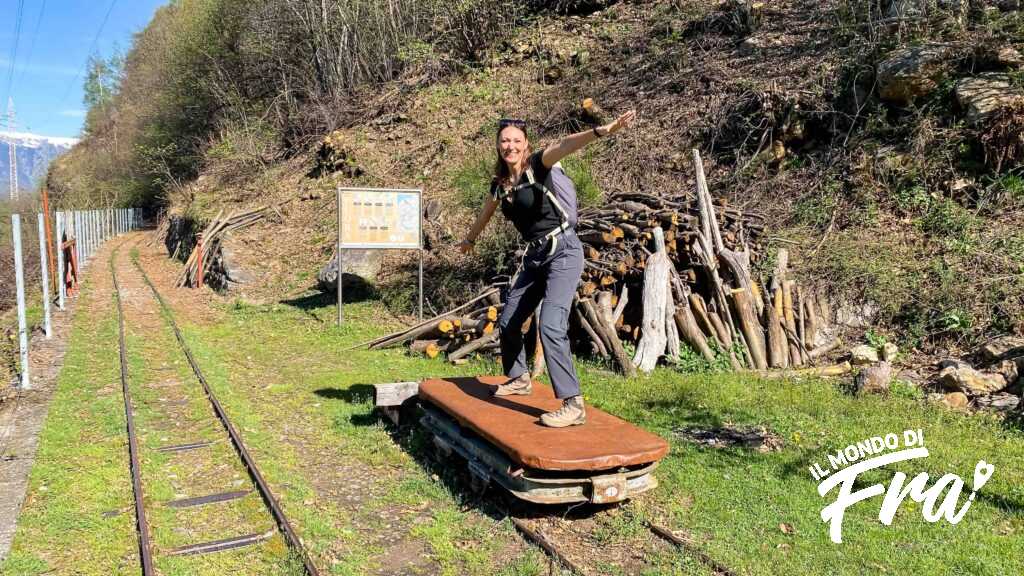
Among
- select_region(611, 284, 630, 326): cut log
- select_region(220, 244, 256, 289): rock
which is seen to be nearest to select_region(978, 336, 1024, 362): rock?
select_region(611, 284, 630, 326): cut log

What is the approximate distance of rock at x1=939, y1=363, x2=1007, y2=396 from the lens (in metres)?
7.83

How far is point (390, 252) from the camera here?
16672 mm

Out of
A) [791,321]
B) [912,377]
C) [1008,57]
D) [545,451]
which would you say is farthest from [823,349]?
[1008,57]

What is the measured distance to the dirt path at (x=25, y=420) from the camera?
217 inches

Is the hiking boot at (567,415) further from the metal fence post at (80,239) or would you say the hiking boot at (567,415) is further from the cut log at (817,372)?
the metal fence post at (80,239)

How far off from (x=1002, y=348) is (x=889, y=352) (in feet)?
3.95

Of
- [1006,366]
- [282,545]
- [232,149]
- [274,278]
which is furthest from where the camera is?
[232,149]

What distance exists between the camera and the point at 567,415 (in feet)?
17.8

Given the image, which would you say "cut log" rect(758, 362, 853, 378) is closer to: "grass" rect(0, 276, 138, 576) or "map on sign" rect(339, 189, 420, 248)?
"map on sign" rect(339, 189, 420, 248)

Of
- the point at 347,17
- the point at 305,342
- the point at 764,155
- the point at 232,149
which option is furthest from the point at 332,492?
the point at 232,149

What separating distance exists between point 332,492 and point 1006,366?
7.38 meters

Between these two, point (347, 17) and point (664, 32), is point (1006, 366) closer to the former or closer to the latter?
point (664, 32)

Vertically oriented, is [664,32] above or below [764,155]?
above

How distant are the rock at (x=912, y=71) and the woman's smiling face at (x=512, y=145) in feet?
36.9
